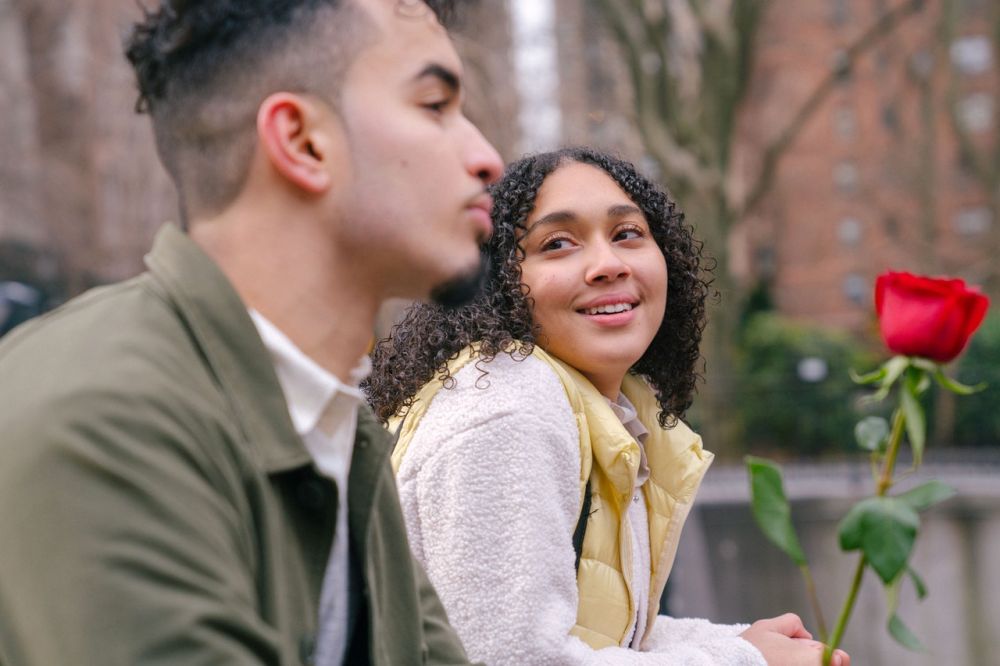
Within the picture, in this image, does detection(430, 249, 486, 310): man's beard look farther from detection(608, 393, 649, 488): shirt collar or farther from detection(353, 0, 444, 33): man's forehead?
detection(608, 393, 649, 488): shirt collar

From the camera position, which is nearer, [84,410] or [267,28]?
[84,410]

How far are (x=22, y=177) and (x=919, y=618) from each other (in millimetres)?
15007

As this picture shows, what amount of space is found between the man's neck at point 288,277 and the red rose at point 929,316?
2.60 ft

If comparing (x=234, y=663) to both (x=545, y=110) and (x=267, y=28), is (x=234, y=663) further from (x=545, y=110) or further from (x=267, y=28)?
(x=545, y=110)

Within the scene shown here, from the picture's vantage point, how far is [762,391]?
13.6 meters

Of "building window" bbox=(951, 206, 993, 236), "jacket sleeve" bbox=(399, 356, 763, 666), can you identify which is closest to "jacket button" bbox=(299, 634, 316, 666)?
"jacket sleeve" bbox=(399, 356, 763, 666)

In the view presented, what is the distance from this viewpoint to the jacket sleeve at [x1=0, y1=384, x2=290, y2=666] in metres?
1.13

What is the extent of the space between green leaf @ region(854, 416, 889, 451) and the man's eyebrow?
0.78 metres

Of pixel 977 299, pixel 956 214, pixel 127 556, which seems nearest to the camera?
pixel 127 556

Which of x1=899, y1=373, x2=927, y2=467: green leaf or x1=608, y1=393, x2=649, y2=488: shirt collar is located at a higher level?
x1=899, y1=373, x2=927, y2=467: green leaf

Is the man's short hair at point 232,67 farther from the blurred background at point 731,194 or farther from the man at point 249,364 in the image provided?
the blurred background at point 731,194

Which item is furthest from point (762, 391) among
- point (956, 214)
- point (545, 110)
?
point (956, 214)

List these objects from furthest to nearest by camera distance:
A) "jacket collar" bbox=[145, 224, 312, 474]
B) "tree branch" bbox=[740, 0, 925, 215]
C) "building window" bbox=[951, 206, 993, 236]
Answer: "building window" bbox=[951, 206, 993, 236] → "tree branch" bbox=[740, 0, 925, 215] → "jacket collar" bbox=[145, 224, 312, 474]

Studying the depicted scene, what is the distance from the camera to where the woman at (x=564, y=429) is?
199 cm
